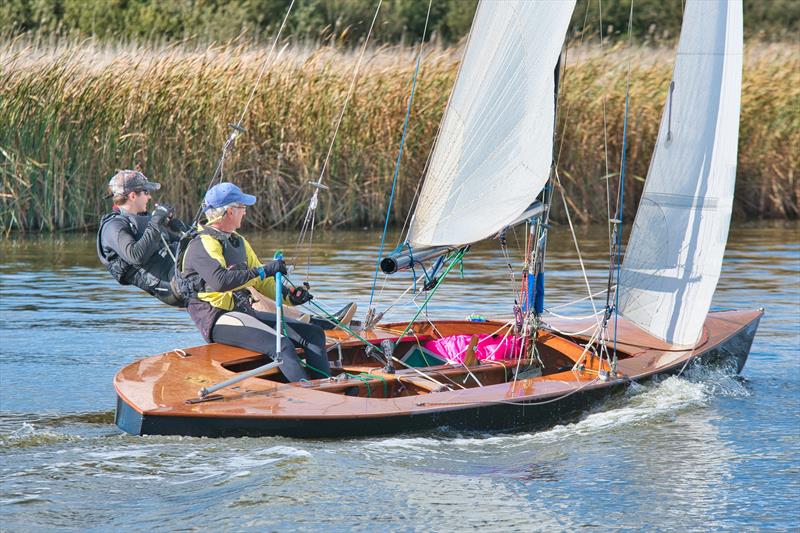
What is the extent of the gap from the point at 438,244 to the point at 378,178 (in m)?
9.07

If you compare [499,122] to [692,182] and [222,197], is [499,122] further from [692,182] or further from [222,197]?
[222,197]

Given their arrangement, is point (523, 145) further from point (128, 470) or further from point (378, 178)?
point (378, 178)

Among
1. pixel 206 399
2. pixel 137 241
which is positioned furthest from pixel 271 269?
pixel 137 241

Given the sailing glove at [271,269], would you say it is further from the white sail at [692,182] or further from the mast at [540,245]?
the white sail at [692,182]

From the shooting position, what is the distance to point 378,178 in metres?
16.6

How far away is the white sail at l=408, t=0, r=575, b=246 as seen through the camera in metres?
7.48

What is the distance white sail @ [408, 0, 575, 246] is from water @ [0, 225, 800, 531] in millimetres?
1335

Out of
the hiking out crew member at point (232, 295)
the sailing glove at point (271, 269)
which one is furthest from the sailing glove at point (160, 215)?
the sailing glove at point (271, 269)

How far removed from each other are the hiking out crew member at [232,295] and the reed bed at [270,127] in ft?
27.5

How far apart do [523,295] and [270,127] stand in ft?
28.9

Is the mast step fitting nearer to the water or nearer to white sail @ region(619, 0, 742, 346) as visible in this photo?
the water

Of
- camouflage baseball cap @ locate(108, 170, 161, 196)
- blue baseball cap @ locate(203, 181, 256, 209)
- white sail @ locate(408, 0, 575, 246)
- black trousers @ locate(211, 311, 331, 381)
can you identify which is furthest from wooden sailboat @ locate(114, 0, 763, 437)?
camouflage baseball cap @ locate(108, 170, 161, 196)

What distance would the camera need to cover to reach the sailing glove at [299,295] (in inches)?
280

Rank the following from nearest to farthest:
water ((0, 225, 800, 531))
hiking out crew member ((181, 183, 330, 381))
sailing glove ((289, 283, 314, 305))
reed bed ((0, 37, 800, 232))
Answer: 1. water ((0, 225, 800, 531))
2. hiking out crew member ((181, 183, 330, 381))
3. sailing glove ((289, 283, 314, 305))
4. reed bed ((0, 37, 800, 232))
